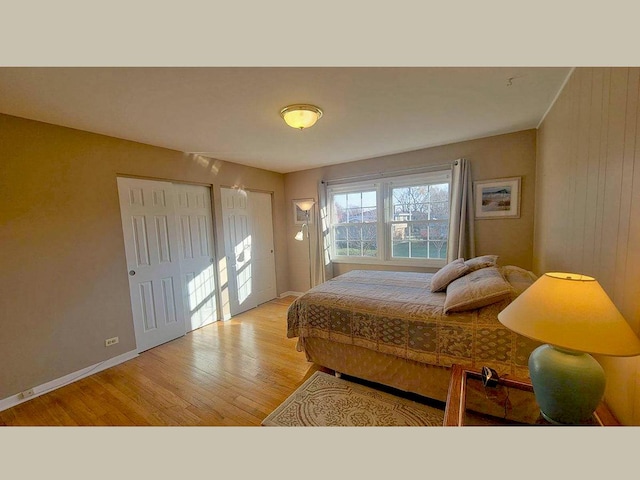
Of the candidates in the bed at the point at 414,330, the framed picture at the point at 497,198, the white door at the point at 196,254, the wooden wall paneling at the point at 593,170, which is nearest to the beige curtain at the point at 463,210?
the framed picture at the point at 497,198

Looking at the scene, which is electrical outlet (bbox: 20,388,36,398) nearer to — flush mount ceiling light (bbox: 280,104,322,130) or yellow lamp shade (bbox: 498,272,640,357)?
flush mount ceiling light (bbox: 280,104,322,130)

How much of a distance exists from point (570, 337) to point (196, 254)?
356cm

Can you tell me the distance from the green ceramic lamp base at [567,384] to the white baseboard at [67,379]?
3398 millimetres

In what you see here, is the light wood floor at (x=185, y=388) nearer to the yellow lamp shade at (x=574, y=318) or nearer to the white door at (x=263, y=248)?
the white door at (x=263, y=248)

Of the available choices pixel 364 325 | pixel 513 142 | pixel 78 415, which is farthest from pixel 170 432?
pixel 513 142

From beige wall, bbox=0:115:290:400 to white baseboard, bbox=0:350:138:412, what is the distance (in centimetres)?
4

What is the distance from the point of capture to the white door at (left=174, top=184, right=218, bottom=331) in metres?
3.20

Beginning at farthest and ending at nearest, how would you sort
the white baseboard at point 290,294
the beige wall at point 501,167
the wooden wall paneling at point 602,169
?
the white baseboard at point 290,294
the beige wall at point 501,167
the wooden wall paneling at point 602,169

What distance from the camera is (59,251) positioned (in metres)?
2.19

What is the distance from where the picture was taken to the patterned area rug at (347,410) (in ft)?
5.44

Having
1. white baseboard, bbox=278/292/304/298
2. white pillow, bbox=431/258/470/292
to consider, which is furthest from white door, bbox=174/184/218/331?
white pillow, bbox=431/258/470/292

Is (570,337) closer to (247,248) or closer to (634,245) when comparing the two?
(634,245)

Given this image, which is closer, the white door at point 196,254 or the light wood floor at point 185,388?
the light wood floor at point 185,388

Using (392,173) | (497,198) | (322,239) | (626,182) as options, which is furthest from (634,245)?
(322,239)
